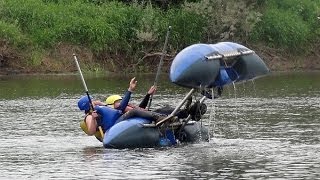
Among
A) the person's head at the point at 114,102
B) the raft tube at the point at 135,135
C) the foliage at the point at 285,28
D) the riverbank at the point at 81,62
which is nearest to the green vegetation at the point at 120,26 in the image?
the foliage at the point at 285,28

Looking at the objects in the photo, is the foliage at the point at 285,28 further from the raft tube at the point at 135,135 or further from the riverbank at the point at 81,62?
the raft tube at the point at 135,135

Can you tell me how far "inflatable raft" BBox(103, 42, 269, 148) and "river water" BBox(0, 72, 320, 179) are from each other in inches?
13.7

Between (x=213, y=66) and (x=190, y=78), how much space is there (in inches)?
26.5

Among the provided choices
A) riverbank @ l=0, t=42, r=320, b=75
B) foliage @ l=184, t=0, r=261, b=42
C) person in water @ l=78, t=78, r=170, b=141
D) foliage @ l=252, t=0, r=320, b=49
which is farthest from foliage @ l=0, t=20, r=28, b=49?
person in water @ l=78, t=78, r=170, b=141

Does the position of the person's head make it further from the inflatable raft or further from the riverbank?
the riverbank

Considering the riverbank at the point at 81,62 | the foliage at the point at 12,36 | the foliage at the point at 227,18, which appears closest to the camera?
the riverbank at the point at 81,62

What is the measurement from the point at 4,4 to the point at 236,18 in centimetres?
1504

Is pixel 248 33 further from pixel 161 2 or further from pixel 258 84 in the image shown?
pixel 258 84

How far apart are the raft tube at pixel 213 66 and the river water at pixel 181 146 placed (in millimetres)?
1690

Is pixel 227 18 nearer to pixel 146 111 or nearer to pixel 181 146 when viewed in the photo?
pixel 181 146

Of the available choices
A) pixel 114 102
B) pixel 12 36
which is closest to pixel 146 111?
pixel 114 102

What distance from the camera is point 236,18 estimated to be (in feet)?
214

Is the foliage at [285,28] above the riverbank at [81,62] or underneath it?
above

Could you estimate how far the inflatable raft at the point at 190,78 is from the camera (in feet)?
81.6
